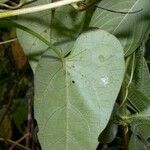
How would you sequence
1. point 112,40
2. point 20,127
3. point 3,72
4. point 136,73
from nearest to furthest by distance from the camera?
1. point 112,40
2. point 136,73
3. point 20,127
4. point 3,72

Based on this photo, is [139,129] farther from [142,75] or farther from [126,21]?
[126,21]

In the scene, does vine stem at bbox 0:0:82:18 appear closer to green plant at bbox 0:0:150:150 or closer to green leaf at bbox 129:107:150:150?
green plant at bbox 0:0:150:150

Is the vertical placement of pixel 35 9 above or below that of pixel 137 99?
above

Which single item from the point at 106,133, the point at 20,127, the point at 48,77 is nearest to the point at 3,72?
the point at 20,127

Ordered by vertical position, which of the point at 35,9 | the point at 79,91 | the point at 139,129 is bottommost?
the point at 139,129

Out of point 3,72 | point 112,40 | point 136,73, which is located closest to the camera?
point 112,40

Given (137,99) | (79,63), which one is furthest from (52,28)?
(137,99)

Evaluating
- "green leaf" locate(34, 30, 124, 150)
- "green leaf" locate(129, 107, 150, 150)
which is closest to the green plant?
"green leaf" locate(34, 30, 124, 150)

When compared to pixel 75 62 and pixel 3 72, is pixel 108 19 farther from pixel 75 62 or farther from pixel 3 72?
pixel 3 72

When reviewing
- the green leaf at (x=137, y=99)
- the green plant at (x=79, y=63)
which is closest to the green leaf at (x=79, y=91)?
the green plant at (x=79, y=63)
